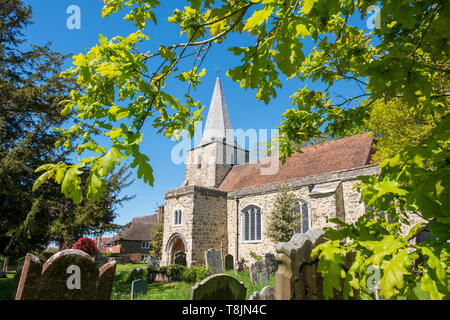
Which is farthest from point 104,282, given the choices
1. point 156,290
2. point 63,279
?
point 156,290

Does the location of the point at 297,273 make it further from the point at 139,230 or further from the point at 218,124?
the point at 139,230

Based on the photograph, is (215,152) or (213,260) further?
(215,152)

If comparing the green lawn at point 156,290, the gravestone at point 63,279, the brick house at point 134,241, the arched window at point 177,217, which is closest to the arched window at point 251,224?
the arched window at point 177,217

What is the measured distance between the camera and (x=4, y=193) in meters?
10.6

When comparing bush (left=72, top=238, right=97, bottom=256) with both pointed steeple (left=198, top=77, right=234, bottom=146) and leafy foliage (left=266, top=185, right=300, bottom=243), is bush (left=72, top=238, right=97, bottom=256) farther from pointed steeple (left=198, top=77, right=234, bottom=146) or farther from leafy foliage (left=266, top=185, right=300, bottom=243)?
pointed steeple (left=198, top=77, right=234, bottom=146)

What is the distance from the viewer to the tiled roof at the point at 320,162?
1611cm

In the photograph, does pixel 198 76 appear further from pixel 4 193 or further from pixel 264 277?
pixel 4 193

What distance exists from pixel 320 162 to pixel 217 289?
1478cm

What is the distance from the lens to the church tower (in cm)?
2566

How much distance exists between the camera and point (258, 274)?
36.5 ft

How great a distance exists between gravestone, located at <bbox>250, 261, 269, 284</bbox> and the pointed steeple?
1726cm

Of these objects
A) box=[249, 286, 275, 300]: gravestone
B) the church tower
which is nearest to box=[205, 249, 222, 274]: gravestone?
box=[249, 286, 275, 300]: gravestone
